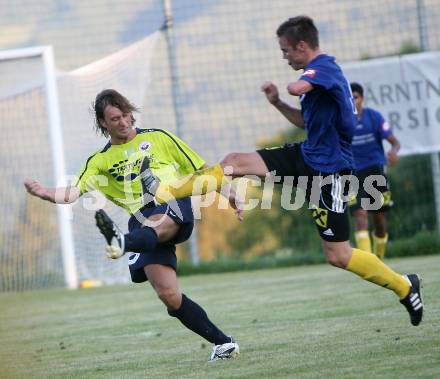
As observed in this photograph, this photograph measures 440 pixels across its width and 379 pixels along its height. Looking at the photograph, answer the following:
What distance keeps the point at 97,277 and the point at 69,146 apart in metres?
1.98

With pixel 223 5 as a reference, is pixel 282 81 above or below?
below

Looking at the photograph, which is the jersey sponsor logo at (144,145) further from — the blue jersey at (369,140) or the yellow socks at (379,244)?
the yellow socks at (379,244)

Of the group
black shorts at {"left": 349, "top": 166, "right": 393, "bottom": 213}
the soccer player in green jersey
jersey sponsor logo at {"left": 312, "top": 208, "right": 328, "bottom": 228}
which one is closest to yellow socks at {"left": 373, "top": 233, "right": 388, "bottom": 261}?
black shorts at {"left": 349, "top": 166, "right": 393, "bottom": 213}

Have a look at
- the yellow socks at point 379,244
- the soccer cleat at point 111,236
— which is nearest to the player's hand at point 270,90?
the soccer cleat at point 111,236

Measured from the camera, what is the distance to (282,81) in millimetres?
14797

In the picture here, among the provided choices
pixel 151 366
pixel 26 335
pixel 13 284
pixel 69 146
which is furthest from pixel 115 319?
pixel 13 284

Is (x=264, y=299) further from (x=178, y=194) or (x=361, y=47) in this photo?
(x=361, y=47)

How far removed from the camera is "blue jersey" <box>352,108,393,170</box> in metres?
11.9

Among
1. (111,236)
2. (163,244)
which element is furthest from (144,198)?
(111,236)

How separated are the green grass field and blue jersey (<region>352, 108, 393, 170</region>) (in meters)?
1.32

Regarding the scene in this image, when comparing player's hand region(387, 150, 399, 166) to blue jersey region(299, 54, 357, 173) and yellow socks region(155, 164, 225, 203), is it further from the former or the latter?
yellow socks region(155, 164, 225, 203)

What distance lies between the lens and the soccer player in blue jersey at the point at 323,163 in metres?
6.14

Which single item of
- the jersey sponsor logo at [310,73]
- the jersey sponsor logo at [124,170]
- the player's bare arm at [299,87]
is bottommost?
the jersey sponsor logo at [124,170]

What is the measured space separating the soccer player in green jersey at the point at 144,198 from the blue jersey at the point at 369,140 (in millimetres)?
5482
